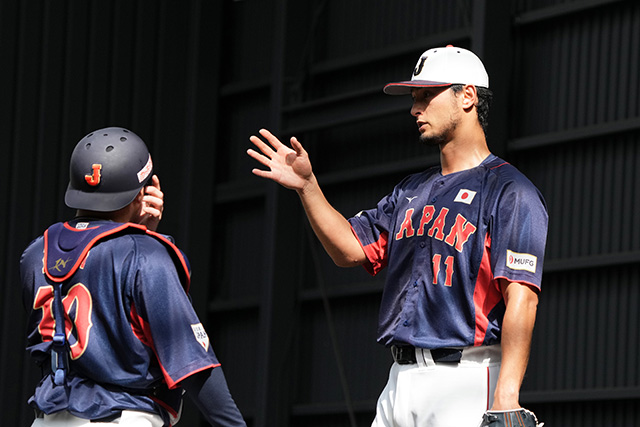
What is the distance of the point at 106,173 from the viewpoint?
3.61m

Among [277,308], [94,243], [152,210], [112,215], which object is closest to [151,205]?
[152,210]

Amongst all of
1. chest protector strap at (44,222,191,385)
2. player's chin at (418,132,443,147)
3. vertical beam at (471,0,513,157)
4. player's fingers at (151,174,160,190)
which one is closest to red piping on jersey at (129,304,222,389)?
chest protector strap at (44,222,191,385)

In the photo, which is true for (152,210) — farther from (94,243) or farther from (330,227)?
(330,227)

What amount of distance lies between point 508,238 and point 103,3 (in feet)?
30.9

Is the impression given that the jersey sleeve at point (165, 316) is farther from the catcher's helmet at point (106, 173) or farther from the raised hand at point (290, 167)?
the raised hand at point (290, 167)

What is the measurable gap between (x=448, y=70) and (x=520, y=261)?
919 millimetres

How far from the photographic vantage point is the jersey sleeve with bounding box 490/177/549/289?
4008mm

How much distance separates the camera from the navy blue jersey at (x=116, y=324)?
3395 millimetres

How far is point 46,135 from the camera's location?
1195 centimetres

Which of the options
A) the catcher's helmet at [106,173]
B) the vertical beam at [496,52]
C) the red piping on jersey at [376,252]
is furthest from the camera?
the vertical beam at [496,52]

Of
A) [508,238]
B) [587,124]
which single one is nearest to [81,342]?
[508,238]

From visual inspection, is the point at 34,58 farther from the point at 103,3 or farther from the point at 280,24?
the point at 280,24

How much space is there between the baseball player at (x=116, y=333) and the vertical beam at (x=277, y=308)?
815cm

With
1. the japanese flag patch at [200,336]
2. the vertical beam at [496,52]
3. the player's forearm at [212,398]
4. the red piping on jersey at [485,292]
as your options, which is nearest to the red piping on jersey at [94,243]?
the japanese flag patch at [200,336]
